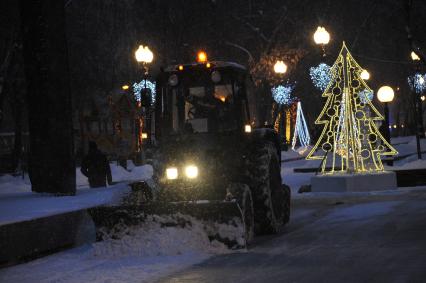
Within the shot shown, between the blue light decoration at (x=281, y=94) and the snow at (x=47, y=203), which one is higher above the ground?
the blue light decoration at (x=281, y=94)

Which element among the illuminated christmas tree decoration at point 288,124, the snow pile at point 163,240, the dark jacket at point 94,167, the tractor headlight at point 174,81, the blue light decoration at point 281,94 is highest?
the blue light decoration at point 281,94

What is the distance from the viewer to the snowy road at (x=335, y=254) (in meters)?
7.53

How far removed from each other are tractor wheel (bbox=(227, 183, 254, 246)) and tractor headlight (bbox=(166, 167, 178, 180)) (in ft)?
3.01

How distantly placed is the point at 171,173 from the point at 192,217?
1041 mm

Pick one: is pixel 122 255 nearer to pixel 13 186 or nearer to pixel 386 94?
pixel 13 186

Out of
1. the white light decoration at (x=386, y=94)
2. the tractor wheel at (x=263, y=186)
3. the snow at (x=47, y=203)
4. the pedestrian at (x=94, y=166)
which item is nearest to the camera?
the snow at (x=47, y=203)

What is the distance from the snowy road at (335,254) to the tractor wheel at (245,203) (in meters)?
0.23

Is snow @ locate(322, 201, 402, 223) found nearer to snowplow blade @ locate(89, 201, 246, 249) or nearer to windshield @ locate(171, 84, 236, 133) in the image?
windshield @ locate(171, 84, 236, 133)

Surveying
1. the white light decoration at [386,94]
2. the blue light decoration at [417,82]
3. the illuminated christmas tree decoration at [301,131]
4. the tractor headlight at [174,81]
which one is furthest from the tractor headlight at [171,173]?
the illuminated christmas tree decoration at [301,131]

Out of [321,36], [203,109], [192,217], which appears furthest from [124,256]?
[321,36]

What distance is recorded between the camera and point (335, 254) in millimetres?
8797

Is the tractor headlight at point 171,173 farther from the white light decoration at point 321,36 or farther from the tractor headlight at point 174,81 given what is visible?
the white light decoration at point 321,36

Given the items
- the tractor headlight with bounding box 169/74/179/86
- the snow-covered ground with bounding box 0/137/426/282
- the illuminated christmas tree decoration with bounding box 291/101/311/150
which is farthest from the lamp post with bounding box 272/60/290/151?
the snow-covered ground with bounding box 0/137/426/282

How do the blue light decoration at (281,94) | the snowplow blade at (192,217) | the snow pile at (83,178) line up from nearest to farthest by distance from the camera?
the snowplow blade at (192,217) < the snow pile at (83,178) < the blue light decoration at (281,94)
